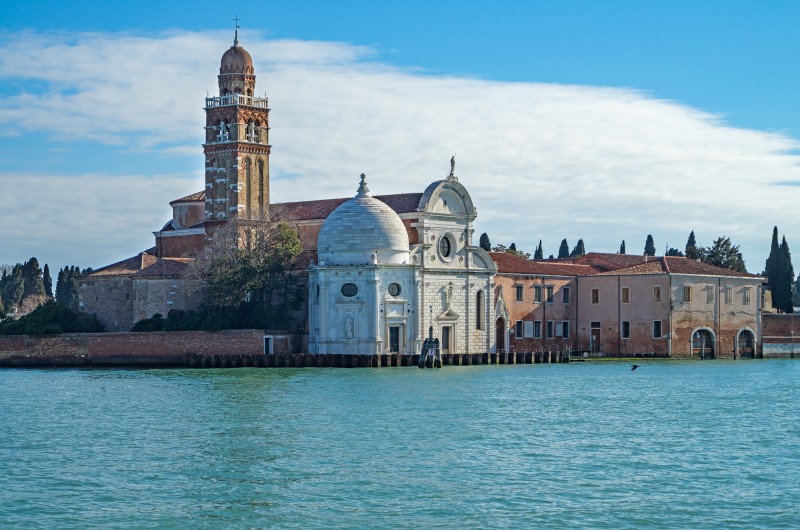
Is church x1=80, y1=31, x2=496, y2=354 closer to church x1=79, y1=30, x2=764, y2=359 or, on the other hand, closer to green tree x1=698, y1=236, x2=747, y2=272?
church x1=79, y1=30, x2=764, y2=359

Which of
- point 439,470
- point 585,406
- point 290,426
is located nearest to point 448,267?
point 585,406

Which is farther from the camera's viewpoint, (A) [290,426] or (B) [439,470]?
(A) [290,426]

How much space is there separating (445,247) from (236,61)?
1188 centimetres

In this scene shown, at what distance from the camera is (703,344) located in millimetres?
58188

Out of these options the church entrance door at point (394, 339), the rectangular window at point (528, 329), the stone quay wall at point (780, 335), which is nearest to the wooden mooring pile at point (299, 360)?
the church entrance door at point (394, 339)

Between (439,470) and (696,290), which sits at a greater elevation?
(696,290)

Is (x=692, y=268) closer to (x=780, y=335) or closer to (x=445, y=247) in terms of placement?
(x=780, y=335)

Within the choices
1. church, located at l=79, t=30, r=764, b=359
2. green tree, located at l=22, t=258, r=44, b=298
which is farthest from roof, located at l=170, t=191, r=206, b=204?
green tree, located at l=22, t=258, r=44, b=298

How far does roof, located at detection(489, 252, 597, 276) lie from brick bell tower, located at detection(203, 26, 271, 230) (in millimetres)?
10148

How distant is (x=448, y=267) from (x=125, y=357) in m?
13.1

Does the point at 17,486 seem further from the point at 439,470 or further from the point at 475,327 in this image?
the point at 475,327

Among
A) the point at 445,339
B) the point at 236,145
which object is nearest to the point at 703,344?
the point at 445,339

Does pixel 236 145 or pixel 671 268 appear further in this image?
pixel 671 268

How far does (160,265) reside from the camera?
5203cm
